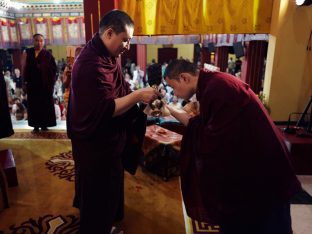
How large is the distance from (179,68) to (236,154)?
53 centimetres

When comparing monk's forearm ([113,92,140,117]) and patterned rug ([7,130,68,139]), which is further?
patterned rug ([7,130,68,139])

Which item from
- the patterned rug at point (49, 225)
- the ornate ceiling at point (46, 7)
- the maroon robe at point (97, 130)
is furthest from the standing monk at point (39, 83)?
the ornate ceiling at point (46, 7)

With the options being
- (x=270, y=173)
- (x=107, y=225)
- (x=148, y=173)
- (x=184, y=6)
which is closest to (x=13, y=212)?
(x=107, y=225)

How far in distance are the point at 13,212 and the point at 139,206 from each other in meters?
1.17

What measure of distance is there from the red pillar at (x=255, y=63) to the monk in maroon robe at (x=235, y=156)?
10.1ft

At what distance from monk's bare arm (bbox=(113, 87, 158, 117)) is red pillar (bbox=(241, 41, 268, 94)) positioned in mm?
2995

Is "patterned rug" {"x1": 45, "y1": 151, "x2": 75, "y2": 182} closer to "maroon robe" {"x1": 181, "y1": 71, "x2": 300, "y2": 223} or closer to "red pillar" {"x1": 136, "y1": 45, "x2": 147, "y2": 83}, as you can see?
"maroon robe" {"x1": 181, "y1": 71, "x2": 300, "y2": 223}

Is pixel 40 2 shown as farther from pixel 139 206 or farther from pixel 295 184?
pixel 295 184

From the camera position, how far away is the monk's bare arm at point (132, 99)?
160 centimetres

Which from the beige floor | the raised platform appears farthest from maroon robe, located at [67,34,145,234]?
the raised platform

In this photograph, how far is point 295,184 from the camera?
138 centimetres

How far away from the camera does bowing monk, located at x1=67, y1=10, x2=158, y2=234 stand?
1589mm

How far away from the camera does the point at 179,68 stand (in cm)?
143

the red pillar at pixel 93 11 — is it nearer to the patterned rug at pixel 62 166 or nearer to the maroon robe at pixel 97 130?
the patterned rug at pixel 62 166
